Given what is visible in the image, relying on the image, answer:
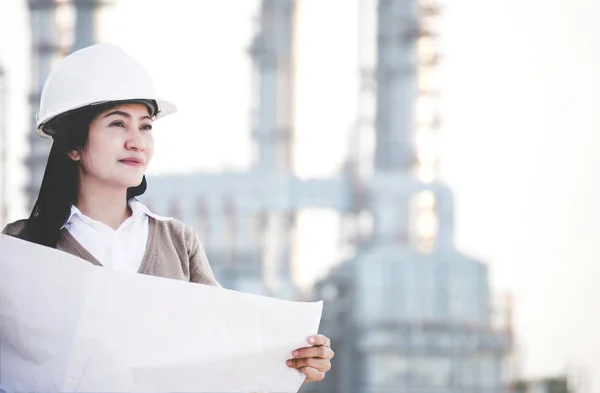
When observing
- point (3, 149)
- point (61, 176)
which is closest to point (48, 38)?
point (3, 149)

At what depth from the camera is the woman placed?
6.09ft

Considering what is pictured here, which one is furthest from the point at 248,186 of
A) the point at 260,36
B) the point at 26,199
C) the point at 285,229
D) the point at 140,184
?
the point at 140,184

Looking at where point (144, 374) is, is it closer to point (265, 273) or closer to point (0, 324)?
point (0, 324)

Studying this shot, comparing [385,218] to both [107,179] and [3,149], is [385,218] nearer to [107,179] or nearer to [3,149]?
[3,149]

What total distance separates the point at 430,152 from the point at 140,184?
18690mm

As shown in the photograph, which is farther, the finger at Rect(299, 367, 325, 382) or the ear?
the ear

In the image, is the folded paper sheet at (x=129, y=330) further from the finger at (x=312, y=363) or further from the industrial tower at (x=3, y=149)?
the industrial tower at (x=3, y=149)

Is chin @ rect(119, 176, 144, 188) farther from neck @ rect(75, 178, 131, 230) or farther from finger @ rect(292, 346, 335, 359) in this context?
finger @ rect(292, 346, 335, 359)

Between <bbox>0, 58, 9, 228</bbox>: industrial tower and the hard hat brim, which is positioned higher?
<bbox>0, 58, 9, 228</bbox>: industrial tower

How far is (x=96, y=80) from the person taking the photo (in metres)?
1.85

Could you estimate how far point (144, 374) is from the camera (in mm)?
1783

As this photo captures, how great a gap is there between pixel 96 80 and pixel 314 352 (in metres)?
0.47

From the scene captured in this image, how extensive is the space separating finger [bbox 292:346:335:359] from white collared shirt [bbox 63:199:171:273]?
258 millimetres

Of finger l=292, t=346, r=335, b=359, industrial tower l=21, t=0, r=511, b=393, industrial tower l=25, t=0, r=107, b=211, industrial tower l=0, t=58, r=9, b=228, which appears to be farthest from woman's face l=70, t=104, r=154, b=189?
industrial tower l=21, t=0, r=511, b=393
